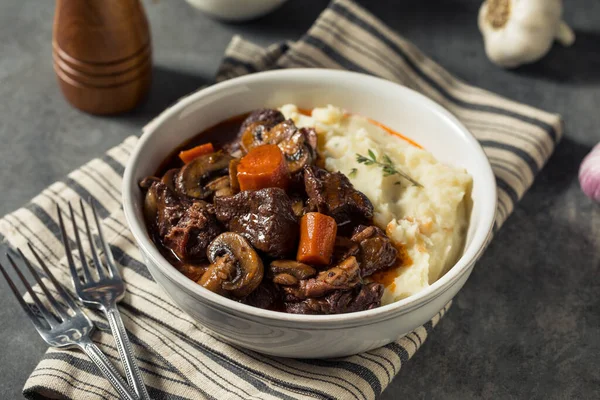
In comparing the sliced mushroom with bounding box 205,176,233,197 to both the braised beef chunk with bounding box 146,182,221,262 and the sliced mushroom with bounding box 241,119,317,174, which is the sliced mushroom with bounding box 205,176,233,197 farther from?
the sliced mushroom with bounding box 241,119,317,174

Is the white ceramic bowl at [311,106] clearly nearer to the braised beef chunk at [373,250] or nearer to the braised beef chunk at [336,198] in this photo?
the braised beef chunk at [373,250]

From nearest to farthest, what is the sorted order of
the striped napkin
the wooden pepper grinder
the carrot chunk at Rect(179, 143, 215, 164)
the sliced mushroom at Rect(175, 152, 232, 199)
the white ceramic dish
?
the striped napkin, the sliced mushroom at Rect(175, 152, 232, 199), the carrot chunk at Rect(179, 143, 215, 164), the wooden pepper grinder, the white ceramic dish

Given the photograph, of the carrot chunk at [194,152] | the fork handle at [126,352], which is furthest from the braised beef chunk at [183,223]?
the fork handle at [126,352]

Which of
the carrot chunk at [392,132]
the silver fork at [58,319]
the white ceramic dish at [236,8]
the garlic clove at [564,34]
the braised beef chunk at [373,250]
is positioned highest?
the braised beef chunk at [373,250]

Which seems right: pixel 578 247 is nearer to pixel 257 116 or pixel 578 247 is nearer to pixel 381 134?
pixel 381 134

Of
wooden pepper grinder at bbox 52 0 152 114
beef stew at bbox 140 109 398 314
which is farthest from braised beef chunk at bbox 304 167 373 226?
wooden pepper grinder at bbox 52 0 152 114
